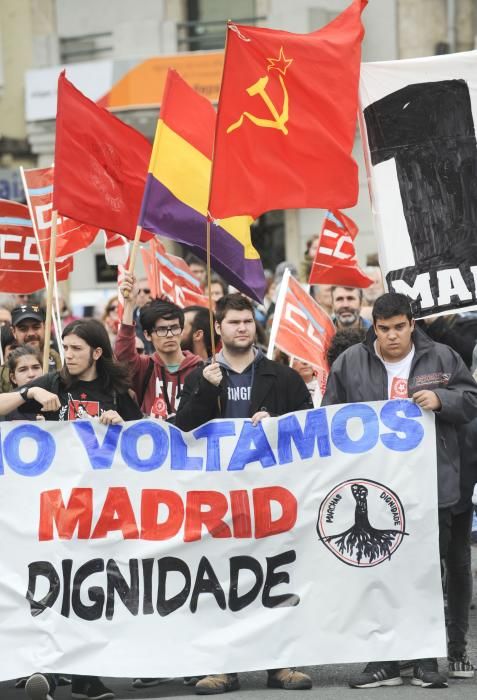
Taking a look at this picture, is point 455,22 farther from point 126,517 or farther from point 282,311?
point 126,517

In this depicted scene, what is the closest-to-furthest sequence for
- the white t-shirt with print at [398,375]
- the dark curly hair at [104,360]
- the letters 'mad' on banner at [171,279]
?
the white t-shirt with print at [398,375] → the dark curly hair at [104,360] → the letters 'mad' on banner at [171,279]

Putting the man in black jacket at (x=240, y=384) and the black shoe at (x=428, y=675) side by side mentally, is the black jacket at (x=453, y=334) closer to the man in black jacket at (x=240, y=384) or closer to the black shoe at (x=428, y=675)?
the man in black jacket at (x=240, y=384)

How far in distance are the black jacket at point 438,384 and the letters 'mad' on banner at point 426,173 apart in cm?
58

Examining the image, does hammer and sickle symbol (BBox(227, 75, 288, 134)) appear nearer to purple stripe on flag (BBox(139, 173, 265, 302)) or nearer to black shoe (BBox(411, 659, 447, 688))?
purple stripe on flag (BBox(139, 173, 265, 302))

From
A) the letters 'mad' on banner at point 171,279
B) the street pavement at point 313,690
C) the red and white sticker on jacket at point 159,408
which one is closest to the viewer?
the street pavement at point 313,690

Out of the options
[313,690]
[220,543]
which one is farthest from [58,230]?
[313,690]

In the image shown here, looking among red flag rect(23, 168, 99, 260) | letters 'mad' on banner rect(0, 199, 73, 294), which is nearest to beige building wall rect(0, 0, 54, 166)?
letters 'mad' on banner rect(0, 199, 73, 294)

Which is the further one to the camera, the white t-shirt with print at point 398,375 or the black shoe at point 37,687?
the white t-shirt with print at point 398,375

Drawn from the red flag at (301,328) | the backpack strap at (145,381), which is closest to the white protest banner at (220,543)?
the backpack strap at (145,381)

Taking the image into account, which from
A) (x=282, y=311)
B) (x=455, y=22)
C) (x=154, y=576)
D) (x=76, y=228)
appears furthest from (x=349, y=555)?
(x=455, y=22)

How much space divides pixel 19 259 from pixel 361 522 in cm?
407

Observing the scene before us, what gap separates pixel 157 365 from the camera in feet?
25.3

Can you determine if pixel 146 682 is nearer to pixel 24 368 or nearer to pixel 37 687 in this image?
pixel 37 687

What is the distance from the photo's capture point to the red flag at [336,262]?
10.6 meters
